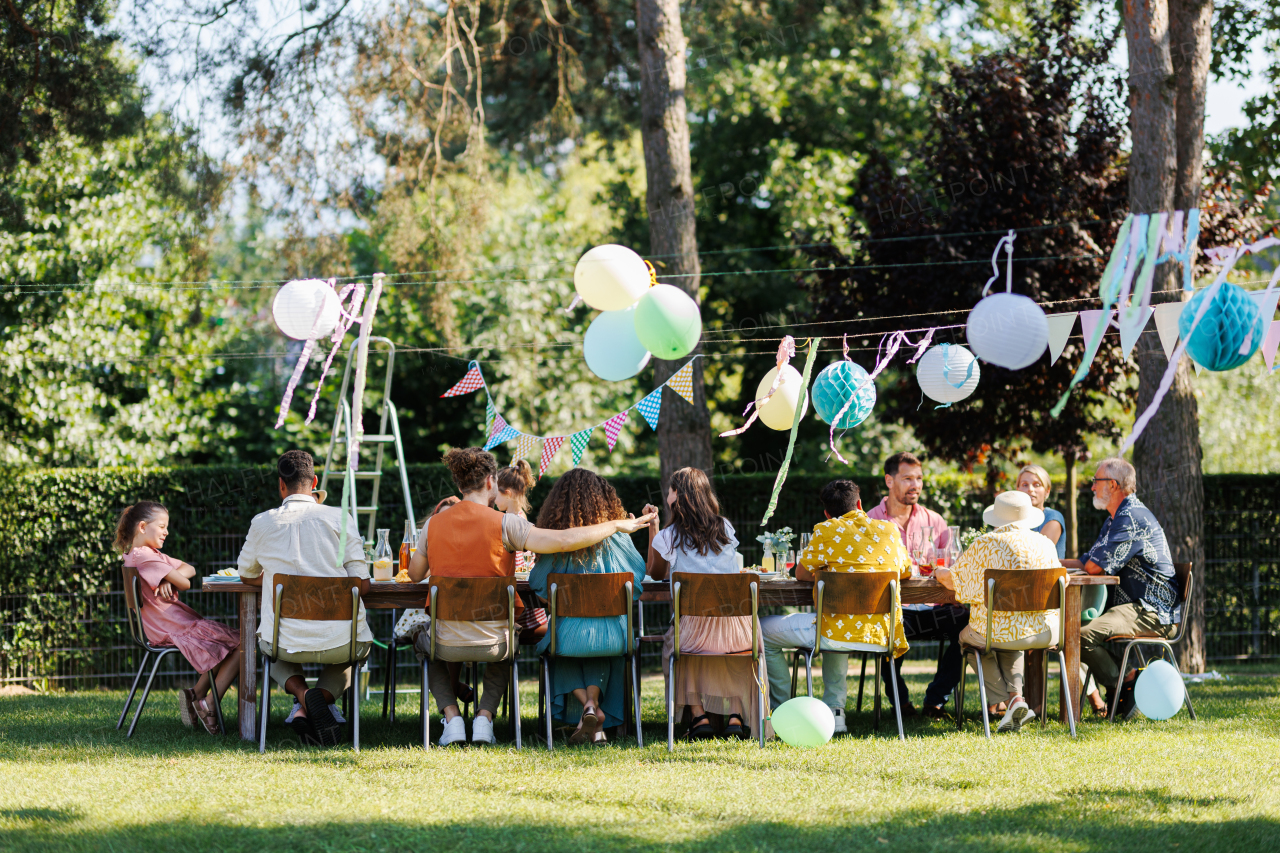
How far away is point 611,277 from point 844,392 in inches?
58.1

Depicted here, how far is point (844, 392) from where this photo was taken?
614cm

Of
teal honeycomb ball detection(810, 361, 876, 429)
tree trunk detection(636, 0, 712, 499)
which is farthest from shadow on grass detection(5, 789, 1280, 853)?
tree trunk detection(636, 0, 712, 499)

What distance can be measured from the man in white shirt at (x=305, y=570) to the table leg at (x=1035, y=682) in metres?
3.27

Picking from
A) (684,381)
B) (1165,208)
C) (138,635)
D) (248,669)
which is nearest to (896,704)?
(684,381)

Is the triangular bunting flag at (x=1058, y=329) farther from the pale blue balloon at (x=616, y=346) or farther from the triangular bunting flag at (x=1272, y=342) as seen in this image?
the pale blue balloon at (x=616, y=346)

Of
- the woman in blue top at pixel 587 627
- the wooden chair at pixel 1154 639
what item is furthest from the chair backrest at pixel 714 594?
the wooden chair at pixel 1154 639

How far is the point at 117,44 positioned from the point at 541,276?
6.13m

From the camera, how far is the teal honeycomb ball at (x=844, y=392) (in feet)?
20.1

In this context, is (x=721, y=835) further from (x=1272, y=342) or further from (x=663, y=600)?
(x=1272, y=342)

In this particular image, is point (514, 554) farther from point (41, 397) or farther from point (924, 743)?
point (41, 397)

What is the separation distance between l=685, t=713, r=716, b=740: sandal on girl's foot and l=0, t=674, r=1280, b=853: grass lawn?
0.19 meters

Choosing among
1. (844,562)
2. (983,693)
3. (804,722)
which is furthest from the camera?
(983,693)

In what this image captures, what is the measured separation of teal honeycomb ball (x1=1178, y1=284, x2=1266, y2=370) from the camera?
4344mm

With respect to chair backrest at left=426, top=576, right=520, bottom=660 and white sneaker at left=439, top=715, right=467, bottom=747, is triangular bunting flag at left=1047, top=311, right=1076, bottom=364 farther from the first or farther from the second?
white sneaker at left=439, top=715, right=467, bottom=747
